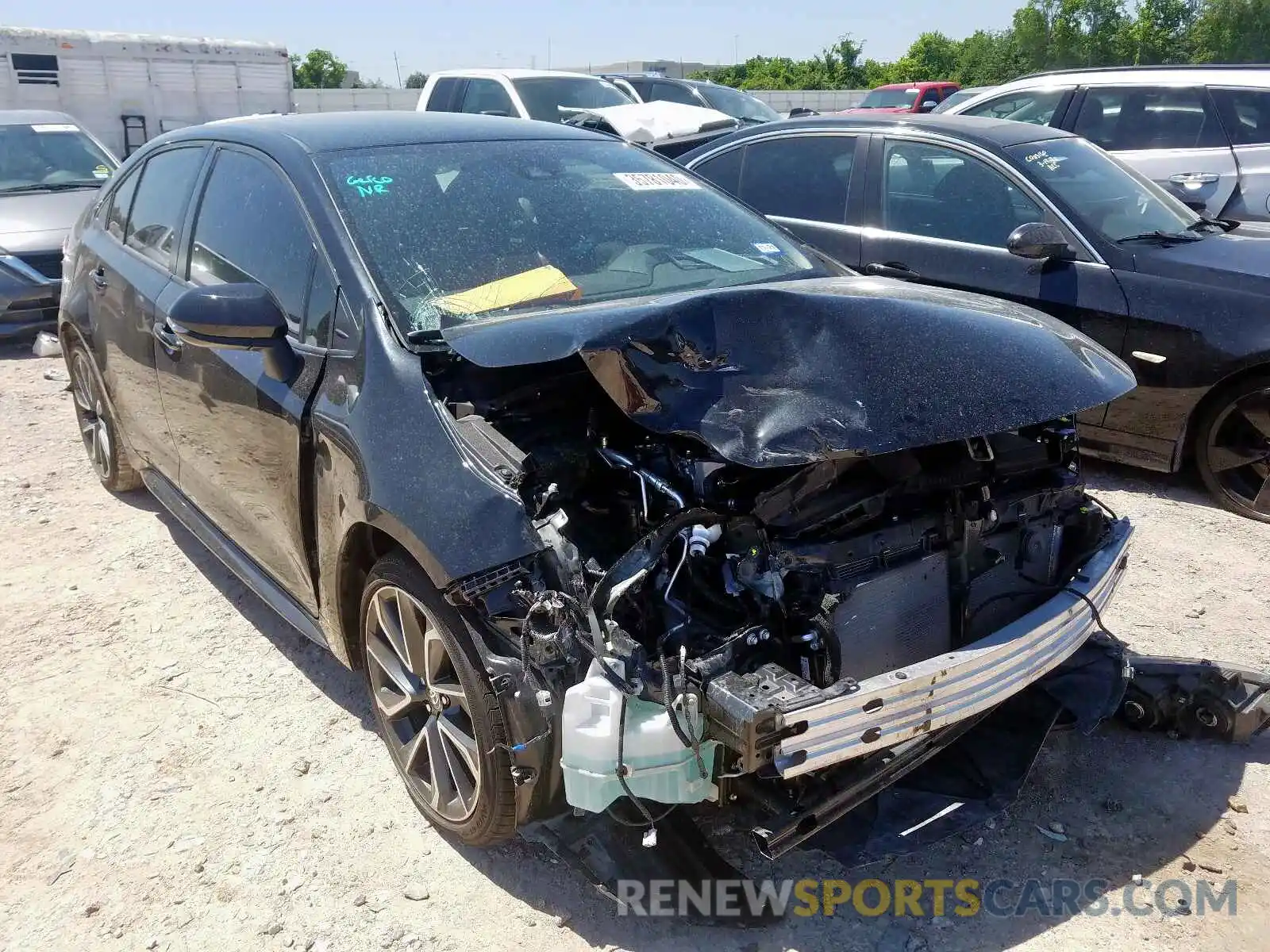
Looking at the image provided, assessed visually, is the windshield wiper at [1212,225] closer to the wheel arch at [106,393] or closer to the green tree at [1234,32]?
the wheel arch at [106,393]

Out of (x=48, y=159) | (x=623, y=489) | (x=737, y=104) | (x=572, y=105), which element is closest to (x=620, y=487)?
(x=623, y=489)

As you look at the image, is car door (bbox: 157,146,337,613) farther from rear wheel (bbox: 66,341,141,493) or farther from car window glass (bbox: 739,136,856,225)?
car window glass (bbox: 739,136,856,225)

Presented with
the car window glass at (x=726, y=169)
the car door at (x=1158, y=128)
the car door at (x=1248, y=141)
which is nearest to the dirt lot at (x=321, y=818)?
the car window glass at (x=726, y=169)

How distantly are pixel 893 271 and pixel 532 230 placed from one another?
2.56 meters

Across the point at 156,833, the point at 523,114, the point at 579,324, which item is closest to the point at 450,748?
the point at 156,833

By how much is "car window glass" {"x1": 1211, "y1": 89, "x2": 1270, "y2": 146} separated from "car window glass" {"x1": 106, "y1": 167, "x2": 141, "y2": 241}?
7039 millimetres

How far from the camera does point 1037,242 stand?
453cm

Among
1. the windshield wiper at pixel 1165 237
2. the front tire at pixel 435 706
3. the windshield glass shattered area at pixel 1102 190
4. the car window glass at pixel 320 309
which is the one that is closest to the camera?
the front tire at pixel 435 706

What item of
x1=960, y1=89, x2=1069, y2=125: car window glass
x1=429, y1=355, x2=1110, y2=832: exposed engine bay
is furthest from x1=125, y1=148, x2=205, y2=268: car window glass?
x1=960, y1=89, x2=1069, y2=125: car window glass

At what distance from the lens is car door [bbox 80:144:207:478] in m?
3.80

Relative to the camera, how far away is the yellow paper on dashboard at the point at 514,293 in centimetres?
279

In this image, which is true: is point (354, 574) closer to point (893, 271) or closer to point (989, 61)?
point (893, 271)

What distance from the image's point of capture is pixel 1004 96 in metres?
7.62

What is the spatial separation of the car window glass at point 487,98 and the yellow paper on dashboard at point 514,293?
27.5ft
